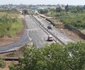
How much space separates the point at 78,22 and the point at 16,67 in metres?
58.3

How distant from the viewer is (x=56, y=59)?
18312 mm

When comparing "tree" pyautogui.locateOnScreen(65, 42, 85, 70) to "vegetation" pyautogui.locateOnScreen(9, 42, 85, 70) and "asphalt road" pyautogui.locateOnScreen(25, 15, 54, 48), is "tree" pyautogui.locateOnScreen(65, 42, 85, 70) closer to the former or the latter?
"vegetation" pyautogui.locateOnScreen(9, 42, 85, 70)

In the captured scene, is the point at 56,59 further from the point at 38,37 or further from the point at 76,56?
the point at 38,37

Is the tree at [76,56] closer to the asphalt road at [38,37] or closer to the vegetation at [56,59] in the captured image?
the vegetation at [56,59]

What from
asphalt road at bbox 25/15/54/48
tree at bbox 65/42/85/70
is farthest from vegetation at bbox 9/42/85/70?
asphalt road at bbox 25/15/54/48

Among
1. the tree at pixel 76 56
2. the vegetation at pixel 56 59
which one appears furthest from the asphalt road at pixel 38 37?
the tree at pixel 76 56

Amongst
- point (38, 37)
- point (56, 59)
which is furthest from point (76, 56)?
point (38, 37)

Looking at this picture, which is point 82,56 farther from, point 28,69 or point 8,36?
point 8,36

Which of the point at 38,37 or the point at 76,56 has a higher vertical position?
the point at 76,56

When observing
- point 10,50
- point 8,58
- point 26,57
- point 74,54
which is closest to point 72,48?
point 74,54

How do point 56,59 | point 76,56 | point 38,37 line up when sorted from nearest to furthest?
point 56,59, point 76,56, point 38,37

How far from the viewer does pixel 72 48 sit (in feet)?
62.1

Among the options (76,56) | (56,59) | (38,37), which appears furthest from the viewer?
(38,37)

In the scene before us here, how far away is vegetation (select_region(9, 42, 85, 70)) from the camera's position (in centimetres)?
1790
